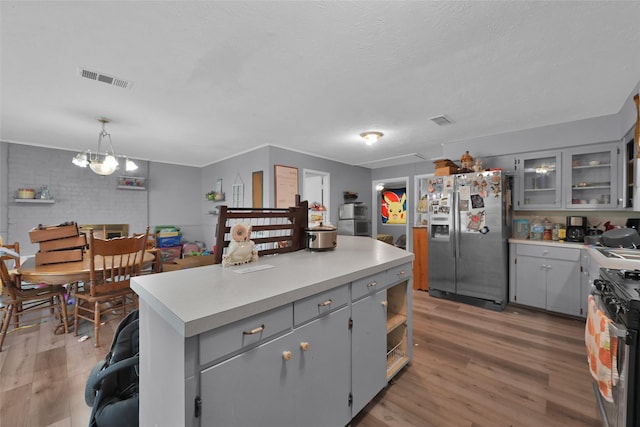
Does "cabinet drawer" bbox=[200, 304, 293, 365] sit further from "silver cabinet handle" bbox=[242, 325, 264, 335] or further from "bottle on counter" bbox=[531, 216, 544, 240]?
"bottle on counter" bbox=[531, 216, 544, 240]

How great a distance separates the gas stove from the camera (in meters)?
1.08

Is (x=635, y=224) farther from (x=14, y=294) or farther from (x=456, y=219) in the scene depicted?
(x=14, y=294)

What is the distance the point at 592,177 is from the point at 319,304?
4.09 metres

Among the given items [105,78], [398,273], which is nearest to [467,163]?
[398,273]

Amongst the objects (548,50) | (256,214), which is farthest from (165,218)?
(548,50)

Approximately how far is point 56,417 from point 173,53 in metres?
2.52

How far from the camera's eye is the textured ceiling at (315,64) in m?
1.53

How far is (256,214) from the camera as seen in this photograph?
5.71 ft

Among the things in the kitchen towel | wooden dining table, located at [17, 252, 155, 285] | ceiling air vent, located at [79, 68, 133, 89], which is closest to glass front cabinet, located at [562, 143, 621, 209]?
the kitchen towel

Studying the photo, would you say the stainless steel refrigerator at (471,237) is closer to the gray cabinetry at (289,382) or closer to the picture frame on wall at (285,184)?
the picture frame on wall at (285,184)

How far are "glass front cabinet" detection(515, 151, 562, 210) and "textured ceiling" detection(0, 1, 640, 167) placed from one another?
1.65 ft

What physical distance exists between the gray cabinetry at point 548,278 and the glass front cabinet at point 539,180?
662 millimetres

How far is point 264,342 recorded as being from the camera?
101 cm

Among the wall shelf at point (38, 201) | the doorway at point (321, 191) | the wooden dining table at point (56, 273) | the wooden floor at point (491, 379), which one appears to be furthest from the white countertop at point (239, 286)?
the wall shelf at point (38, 201)
